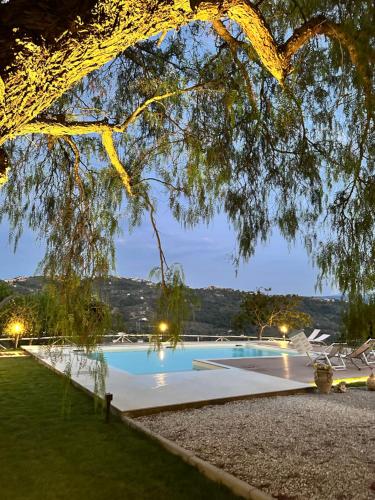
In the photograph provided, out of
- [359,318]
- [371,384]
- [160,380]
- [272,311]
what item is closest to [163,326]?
[359,318]

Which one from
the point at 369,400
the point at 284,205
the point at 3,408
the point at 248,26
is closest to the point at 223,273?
the point at 284,205

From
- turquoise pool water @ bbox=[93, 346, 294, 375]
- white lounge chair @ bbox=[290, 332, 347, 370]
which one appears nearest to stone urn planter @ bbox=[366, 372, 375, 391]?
white lounge chair @ bbox=[290, 332, 347, 370]

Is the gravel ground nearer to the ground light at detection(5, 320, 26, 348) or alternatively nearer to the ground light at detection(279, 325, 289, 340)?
the ground light at detection(5, 320, 26, 348)

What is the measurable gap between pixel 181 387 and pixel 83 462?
8.52ft

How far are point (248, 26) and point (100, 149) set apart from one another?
5.48 feet

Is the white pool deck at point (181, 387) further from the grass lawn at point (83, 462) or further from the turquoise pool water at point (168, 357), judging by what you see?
the turquoise pool water at point (168, 357)

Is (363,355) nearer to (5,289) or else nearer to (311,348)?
(311,348)

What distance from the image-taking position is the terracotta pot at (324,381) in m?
5.33

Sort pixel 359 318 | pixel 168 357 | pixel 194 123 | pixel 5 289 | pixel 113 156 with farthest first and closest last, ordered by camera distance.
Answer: pixel 5 289 → pixel 168 357 → pixel 194 123 → pixel 113 156 → pixel 359 318

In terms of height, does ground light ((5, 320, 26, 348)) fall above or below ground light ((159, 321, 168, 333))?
below

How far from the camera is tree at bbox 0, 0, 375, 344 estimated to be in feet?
4.04

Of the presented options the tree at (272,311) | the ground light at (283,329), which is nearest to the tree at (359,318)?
the ground light at (283,329)

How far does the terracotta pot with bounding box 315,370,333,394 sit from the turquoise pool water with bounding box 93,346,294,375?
2994 millimetres

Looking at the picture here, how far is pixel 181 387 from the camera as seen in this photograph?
528 centimetres
